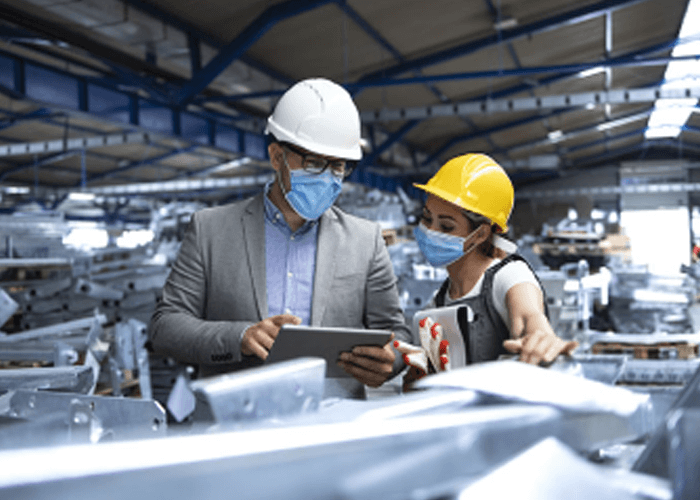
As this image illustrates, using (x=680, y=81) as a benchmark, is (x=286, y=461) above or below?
below

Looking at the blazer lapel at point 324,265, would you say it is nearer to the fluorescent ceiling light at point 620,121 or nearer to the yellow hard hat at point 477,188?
the yellow hard hat at point 477,188

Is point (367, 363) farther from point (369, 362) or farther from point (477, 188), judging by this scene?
point (477, 188)

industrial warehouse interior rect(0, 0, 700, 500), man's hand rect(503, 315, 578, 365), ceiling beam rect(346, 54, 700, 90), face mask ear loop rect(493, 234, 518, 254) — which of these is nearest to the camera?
industrial warehouse interior rect(0, 0, 700, 500)

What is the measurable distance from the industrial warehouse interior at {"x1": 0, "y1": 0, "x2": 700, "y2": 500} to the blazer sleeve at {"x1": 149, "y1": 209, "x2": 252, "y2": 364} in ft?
0.07

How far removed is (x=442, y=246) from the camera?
1.85 metres

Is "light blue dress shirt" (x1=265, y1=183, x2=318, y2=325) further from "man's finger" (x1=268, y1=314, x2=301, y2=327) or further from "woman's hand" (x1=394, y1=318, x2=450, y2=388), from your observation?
"woman's hand" (x1=394, y1=318, x2=450, y2=388)

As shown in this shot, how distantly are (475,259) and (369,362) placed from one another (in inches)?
18.6

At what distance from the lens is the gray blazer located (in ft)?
6.32

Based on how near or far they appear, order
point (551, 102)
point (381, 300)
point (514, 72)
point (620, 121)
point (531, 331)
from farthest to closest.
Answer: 1. point (620, 121)
2. point (551, 102)
3. point (514, 72)
4. point (381, 300)
5. point (531, 331)

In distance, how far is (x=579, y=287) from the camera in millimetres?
4598

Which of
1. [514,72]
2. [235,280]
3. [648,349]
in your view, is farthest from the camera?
[514,72]

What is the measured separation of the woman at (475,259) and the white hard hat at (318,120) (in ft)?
1.06

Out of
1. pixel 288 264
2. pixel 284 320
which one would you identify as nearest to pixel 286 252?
pixel 288 264

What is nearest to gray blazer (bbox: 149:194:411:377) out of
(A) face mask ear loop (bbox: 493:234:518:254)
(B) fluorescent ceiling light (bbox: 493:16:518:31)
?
(A) face mask ear loop (bbox: 493:234:518:254)
